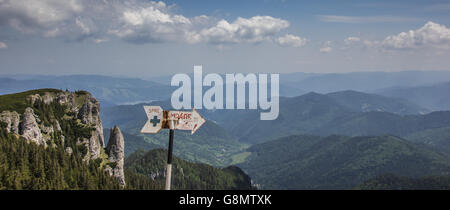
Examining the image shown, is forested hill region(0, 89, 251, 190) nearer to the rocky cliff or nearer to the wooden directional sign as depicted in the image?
the rocky cliff

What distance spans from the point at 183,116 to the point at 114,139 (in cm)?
13582

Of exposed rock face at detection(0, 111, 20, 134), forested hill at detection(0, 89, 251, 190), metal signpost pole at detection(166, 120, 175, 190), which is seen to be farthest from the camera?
exposed rock face at detection(0, 111, 20, 134)

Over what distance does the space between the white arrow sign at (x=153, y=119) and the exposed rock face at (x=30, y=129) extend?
115 m

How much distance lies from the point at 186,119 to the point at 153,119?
192 cm

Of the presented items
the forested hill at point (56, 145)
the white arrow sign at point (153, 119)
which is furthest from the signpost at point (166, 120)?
the forested hill at point (56, 145)

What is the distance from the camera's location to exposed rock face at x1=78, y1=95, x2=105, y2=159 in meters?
138

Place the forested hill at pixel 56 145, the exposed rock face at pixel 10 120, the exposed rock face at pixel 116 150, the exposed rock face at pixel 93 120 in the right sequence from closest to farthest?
the forested hill at pixel 56 145, the exposed rock face at pixel 10 120, the exposed rock face at pixel 93 120, the exposed rock face at pixel 116 150

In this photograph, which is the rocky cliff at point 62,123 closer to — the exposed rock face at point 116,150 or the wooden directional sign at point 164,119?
the exposed rock face at point 116,150

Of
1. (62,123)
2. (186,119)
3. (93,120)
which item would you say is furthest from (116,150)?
(186,119)

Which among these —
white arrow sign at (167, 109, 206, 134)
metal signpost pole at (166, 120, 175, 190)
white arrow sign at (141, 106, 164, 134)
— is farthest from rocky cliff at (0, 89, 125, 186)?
metal signpost pole at (166, 120, 175, 190)

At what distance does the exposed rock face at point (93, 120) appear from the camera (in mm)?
138250
